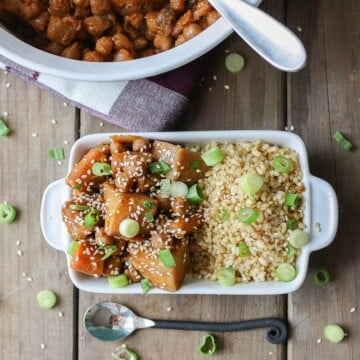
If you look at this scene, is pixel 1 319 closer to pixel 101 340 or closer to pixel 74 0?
pixel 101 340

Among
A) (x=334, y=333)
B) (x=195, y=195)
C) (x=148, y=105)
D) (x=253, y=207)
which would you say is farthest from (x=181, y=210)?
(x=334, y=333)

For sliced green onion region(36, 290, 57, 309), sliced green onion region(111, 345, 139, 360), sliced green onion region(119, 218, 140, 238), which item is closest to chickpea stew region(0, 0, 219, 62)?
sliced green onion region(119, 218, 140, 238)

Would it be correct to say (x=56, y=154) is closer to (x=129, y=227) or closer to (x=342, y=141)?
(x=129, y=227)

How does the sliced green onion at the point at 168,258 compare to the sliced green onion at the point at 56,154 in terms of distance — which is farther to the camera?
the sliced green onion at the point at 56,154

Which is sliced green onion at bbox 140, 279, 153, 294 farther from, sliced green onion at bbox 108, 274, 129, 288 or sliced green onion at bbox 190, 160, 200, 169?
sliced green onion at bbox 190, 160, 200, 169

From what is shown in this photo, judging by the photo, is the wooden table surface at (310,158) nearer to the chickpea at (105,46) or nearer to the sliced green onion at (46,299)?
the sliced green onion at (46,299)

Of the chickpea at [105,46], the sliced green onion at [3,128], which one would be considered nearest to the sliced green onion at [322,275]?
the chickpea at [105,46]
